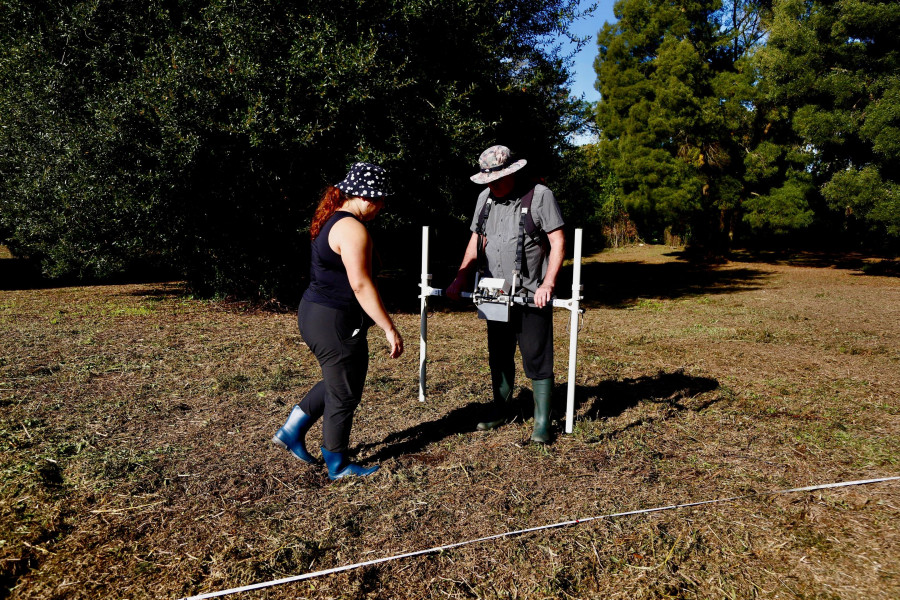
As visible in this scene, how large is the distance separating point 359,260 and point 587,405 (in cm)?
292

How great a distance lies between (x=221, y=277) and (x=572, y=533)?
9348 mm

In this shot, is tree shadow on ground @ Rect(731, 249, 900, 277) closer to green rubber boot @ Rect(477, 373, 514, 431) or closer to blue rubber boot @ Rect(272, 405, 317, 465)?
green rubber boot @ Rect(477, 373, 514, 431)

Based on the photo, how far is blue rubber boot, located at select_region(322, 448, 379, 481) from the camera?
3.62 metres

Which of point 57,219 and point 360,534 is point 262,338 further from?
point 360,534

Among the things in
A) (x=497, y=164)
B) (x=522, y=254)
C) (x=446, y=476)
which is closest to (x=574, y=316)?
(x=522, y=254)

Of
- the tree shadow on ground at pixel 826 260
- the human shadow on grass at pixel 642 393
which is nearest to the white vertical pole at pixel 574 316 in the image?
the human shadow on grass at pixel 642 393

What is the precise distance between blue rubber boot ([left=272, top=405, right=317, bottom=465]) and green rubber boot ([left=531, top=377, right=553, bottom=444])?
5.15 feet

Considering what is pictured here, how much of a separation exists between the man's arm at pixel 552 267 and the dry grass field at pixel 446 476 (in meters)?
1.10

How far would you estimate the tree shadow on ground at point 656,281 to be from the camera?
1425 cm

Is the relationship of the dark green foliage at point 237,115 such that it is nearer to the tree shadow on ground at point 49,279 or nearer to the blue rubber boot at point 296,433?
the tree shadow on ground at point 49,279

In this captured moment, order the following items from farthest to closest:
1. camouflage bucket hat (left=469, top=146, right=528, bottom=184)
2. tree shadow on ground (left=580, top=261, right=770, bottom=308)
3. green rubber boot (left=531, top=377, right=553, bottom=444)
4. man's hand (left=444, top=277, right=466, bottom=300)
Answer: tree shadow on ground (left=580, top=261, right=770, bottom=308), man's hand (left=444, top=277, right=466, bottom=300), green rubber boot (left=531, top=377, right=553, bottom=444), camouflage bucket hat (left=469, top=146, right=528, bottom=184)

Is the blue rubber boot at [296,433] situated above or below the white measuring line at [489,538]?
above

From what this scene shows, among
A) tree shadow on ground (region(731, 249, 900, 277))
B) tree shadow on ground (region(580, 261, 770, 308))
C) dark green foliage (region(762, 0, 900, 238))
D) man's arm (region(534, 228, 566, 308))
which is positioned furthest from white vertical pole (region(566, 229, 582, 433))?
tree shadow on ground (region(731, 249, 900, 277))

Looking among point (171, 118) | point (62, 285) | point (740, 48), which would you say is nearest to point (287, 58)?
point (171, 118)
